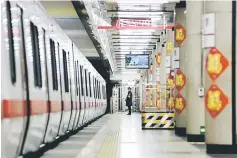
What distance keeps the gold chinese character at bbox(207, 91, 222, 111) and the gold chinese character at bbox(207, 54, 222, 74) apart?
0.42 meters

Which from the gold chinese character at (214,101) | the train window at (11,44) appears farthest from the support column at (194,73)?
the train window at (11,44)

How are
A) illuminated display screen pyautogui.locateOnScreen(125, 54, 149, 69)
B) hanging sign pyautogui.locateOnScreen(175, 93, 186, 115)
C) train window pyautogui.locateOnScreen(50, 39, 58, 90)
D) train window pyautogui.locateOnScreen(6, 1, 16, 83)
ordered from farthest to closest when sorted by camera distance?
illuminated display screen pyautogui.locateOnScreen(125, 54, 149, 69), hanging sign pyautogui.locateOnScreen(175, 93, 186, 115), train window pyautogui.locateOnScreen(50, 39, 58, 90), train window pyautogui.locateOnScreen(6, 1, 16, 83)

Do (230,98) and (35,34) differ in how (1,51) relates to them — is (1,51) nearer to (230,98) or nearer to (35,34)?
(35,34)

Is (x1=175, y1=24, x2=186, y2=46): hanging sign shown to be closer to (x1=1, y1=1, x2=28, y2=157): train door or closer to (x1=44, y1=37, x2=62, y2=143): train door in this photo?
(x1=44, y1=37, x2=62, y2=143): train door

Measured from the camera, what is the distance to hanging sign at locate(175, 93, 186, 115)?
49.2ft

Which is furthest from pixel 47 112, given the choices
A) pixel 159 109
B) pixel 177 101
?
pixel 159 109

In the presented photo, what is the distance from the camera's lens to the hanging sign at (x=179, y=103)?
49.2 ft

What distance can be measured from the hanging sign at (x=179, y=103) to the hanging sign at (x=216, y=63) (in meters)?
5.28

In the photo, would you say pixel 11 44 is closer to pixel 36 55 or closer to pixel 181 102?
pixel 36 55

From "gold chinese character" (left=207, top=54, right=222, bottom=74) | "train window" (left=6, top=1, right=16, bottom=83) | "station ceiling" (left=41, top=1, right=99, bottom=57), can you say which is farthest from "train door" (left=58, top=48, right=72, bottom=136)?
"train window" (left=6, top=1, right=16, bottom=83)

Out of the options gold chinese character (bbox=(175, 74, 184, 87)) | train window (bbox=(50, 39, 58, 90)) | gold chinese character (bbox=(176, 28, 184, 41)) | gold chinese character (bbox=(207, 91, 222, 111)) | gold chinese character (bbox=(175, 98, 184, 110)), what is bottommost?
gold chinese character (bbox=(175, 98, 184, 110))

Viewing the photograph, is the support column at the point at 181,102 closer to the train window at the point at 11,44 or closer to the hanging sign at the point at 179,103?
the hanging sign at the point at 179,103

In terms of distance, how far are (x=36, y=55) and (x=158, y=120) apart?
396 inches

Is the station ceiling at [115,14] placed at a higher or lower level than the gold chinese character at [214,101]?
higher
